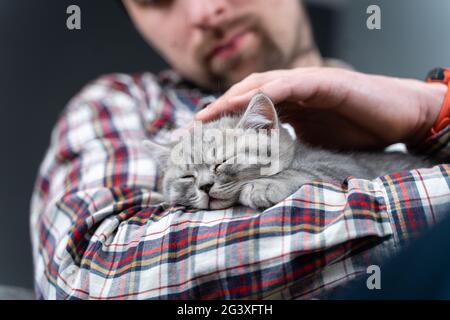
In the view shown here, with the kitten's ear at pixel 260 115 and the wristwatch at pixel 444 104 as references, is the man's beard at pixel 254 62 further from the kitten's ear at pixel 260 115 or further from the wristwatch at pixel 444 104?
the wristwatch at pixel 444 104

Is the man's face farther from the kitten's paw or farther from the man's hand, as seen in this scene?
the kitten's paw

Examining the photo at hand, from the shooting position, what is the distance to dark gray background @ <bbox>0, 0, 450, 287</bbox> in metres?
0.82

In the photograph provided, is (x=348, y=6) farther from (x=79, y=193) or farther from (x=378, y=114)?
(x=79, y=193)

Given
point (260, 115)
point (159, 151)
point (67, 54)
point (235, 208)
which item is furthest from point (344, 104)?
point (67, 54)

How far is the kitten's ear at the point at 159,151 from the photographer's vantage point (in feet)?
2.96

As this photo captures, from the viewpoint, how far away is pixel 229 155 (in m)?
0.78

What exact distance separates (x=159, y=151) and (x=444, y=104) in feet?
1.80

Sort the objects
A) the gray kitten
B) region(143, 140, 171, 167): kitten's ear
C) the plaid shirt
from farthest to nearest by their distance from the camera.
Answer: region(143, 140, 171, 167): kitten's ear → the gray kitten → the plaid shirt

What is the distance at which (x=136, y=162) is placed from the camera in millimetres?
1004

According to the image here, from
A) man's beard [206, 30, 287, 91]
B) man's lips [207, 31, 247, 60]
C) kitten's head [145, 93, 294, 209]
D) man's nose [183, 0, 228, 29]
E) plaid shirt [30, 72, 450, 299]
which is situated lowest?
plaid shirt [30, 72, 450, 299]

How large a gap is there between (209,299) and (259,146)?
0.28 metres

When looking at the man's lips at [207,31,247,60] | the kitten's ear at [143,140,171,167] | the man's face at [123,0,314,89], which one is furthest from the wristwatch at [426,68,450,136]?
the kitten's ear at [143,140,171,167]

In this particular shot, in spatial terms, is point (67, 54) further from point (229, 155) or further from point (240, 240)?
point (240, 240)

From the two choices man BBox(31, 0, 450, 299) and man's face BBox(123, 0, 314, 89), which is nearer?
man BBox(31, 0, 450, 299)
